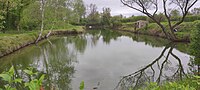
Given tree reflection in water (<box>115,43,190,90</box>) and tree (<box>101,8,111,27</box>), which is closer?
tree reflection in water (<box>115,43,190,90</box>)

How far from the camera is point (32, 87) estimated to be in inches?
62.7

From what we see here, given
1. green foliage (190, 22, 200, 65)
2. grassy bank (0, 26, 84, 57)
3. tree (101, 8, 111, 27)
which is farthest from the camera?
tree (101, 8, 111, 27)

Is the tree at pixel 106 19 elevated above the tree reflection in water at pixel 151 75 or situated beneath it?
elevated above

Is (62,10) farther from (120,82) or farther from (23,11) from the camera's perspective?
(120,82)

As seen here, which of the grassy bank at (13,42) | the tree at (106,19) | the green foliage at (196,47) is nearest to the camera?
the green foliage at (196,47)

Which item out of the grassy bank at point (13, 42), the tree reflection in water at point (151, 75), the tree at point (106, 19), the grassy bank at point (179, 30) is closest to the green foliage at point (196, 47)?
the tree reflection in water at point (151, 75)

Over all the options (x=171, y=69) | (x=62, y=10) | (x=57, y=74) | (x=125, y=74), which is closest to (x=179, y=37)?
(x=62, y=10)

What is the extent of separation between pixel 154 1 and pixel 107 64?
16326 mm

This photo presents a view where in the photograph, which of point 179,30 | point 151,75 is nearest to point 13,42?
point 151,75

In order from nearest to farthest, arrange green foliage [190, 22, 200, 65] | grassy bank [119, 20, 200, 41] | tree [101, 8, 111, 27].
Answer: green foliage [190, 22, 200, 65]
grassy bank [119, 20, 200, 41]
tree [101, 8, 111, 27]

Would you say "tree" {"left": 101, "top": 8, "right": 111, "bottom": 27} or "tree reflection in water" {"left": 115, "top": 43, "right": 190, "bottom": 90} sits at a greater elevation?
"tree" {"left": 101, "top": 8, "right": 111, "bottom": 27}

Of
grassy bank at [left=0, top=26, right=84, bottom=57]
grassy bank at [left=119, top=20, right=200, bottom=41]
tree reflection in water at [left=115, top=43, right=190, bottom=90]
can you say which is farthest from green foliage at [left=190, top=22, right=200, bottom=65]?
grassy bank at [left=119, top=20, right=200, bottom=41]

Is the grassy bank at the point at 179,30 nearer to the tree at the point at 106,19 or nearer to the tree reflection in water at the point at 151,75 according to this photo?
the tree reflection in water at the point at 151,75

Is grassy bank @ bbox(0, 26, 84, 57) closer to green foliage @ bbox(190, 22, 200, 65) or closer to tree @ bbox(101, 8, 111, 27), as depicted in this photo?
green foliage @ bbox(190, 22, 200, 65)
